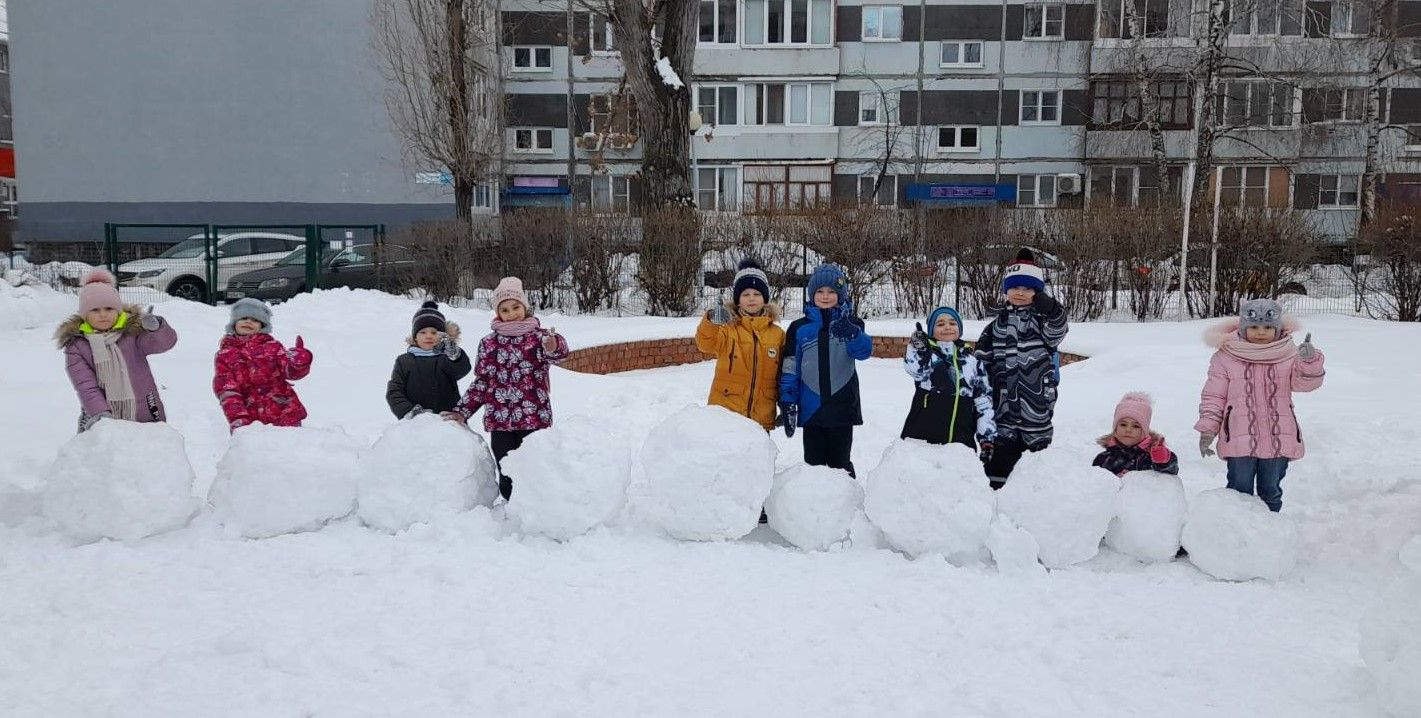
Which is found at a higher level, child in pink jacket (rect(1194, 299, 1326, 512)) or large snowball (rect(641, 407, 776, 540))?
child in pink jacket (rect(1194, 299, 1326, 512))

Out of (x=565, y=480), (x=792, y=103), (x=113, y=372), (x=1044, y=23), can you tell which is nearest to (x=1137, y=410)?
(x=565, y=480)

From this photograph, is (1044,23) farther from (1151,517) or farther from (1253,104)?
(1151,517)

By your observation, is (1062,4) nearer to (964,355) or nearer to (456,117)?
(456,117)

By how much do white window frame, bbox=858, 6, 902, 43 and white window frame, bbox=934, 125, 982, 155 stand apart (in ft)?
11.1

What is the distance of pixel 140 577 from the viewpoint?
4.68 m

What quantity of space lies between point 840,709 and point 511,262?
13.1 metres

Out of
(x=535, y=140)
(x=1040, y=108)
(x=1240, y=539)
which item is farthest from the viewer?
(x=535, y=140)

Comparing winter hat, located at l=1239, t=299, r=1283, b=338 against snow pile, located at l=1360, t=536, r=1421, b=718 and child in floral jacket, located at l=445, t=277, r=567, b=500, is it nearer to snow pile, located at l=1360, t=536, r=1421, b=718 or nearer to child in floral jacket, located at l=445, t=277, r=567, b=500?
snow pile, located at l=1360, t=536, r=1421, b=718

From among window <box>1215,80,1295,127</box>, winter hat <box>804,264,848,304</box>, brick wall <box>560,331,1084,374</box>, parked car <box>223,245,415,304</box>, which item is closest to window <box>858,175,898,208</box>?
window <box>1215,80,1295,127</box>

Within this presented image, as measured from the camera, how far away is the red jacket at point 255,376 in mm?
5750

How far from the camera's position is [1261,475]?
5.28m

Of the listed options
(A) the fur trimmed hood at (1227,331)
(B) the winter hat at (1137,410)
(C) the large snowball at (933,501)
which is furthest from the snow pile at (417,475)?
(A) the fur trimmed hood at (1227,331)

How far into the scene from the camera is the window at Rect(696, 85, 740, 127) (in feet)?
116

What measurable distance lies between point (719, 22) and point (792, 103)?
367cm
